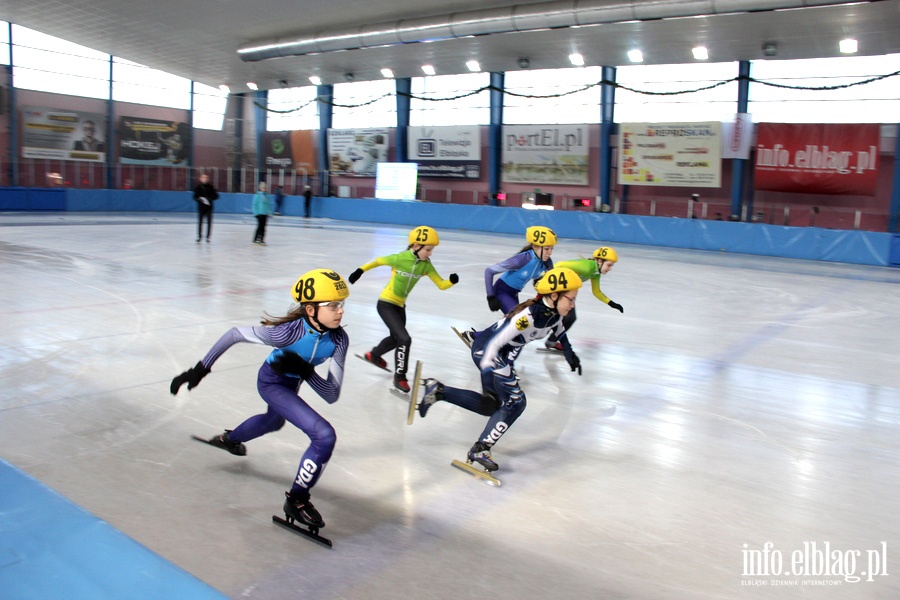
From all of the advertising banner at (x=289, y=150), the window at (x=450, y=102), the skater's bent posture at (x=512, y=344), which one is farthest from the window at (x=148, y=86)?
the skater's bent posture at (x=512, y=344)

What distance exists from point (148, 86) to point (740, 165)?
2910cm

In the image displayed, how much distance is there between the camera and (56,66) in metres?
32.7

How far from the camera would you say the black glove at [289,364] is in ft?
12.5

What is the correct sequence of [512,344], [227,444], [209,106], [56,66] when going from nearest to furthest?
1. [227,444]
2. [512,344]
3. [56,66]
4. [209,106]

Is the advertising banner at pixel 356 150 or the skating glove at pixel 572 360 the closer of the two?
the skating glove at pixel 572 360

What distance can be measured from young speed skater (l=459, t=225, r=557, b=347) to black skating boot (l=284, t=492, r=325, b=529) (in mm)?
3601

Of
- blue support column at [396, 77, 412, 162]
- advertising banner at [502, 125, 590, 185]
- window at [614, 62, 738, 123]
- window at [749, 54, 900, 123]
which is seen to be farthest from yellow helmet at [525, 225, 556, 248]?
blue support column at [396, 77, 412, 162]

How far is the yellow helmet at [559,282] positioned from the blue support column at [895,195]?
23.6m

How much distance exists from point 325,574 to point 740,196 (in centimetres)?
2584

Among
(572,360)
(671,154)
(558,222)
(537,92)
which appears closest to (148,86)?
(537,92)

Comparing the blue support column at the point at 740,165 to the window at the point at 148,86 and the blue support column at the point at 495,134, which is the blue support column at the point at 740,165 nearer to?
the blue support column at the point at 495,134

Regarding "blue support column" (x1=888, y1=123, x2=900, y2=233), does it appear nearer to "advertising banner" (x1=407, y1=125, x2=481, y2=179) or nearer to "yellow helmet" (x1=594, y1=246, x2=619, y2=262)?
"advertising banner" (x1=407, y1=125, x2=481, y2=179)

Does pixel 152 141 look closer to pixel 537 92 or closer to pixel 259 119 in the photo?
pixel 259 119

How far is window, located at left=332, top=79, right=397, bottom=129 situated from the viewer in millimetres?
34375
